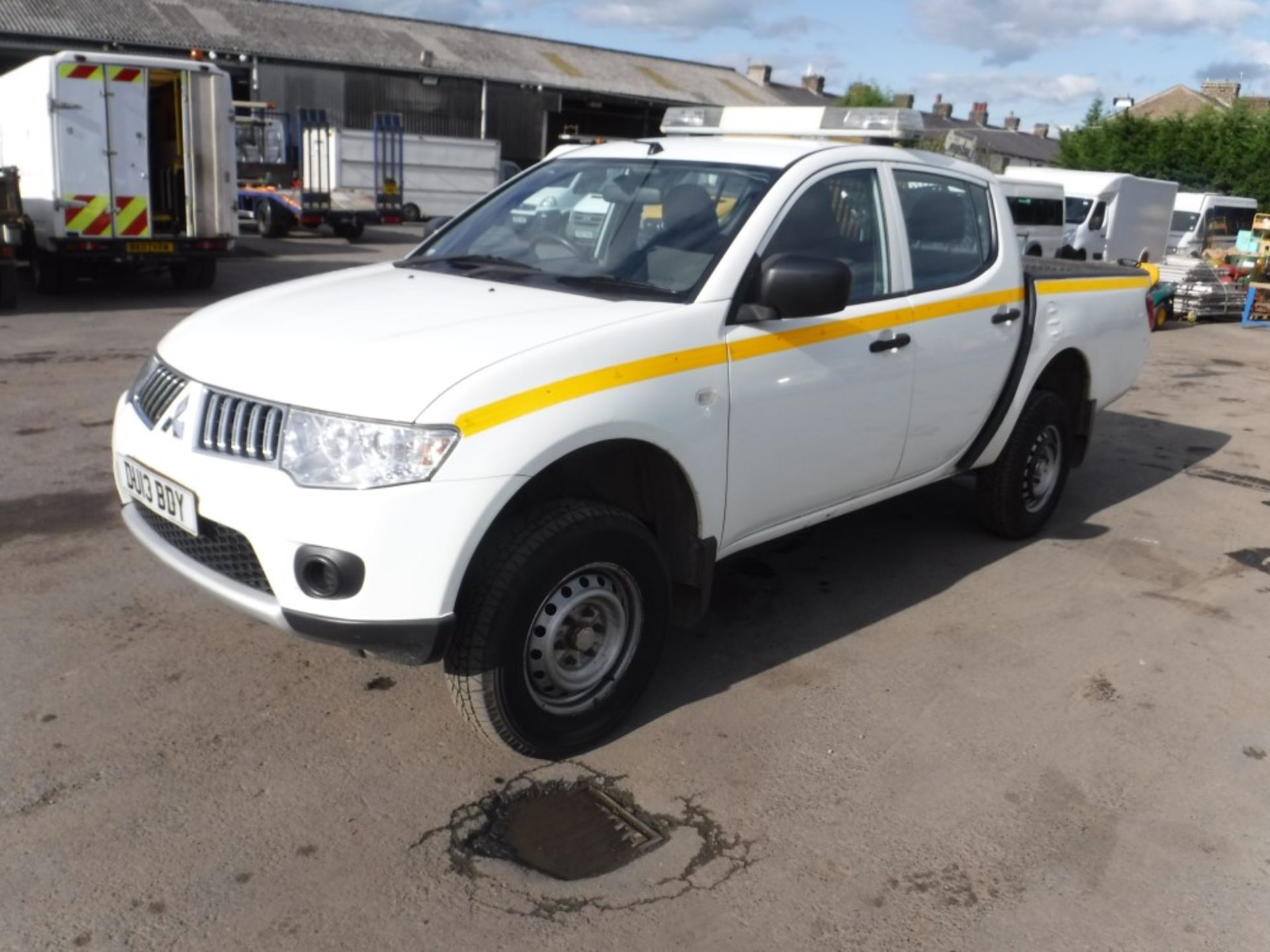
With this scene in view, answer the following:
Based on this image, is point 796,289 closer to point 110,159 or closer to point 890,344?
point 890,344

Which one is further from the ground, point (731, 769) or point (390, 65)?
point (390, 65)

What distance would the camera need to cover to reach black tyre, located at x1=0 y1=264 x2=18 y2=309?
1212 centimetres

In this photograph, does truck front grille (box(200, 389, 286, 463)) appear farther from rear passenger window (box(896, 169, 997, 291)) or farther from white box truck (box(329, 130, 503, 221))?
white box truck (box(329, 130, 503, 221))

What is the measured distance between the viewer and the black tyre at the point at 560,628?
10.8ft

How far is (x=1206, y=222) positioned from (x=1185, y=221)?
473 mm

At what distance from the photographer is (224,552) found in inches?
132

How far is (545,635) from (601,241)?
1.57 meters

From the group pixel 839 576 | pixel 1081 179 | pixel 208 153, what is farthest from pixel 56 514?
pixel 1081 179

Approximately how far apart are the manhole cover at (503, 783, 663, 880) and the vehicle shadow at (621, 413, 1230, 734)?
0.46 m

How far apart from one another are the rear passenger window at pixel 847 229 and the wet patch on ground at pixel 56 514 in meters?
3.63

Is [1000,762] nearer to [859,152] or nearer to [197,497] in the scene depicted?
[859,152]

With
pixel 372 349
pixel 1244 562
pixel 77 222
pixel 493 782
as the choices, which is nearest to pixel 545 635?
pixel 493 782

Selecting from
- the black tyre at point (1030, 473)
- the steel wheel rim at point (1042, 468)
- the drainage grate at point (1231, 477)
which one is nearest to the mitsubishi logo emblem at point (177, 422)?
the black tyre at point (1030, 473)

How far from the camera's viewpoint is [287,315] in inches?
147
